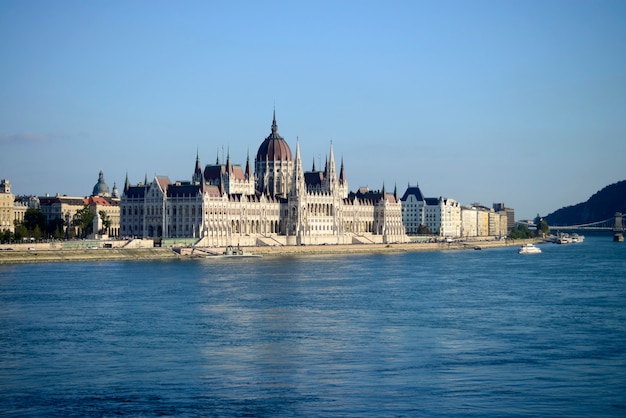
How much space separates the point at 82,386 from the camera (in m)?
28.4

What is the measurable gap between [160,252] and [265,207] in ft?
112

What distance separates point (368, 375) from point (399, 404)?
365 cm

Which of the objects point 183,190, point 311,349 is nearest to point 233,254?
point 183,190

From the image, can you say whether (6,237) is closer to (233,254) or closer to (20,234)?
(20,234)

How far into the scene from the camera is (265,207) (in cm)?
13250

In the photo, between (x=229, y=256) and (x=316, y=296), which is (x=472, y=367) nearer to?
(x=316, y=296)

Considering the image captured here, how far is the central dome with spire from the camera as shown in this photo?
474 feet

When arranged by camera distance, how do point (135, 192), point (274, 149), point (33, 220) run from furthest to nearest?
1. point (274, 149)
2. point (135, 192)
3. point (33, 220)

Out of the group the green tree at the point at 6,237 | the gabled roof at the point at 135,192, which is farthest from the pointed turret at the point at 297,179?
the green tree at the point at 6,237

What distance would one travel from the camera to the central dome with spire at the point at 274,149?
5684 inches

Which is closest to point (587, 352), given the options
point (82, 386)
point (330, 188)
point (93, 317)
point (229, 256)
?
point (82, 386)

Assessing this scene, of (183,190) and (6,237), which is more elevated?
(183,190)

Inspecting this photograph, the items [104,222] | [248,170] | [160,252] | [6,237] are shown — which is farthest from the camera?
[248,170]

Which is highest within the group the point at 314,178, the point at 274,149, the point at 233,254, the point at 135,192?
the point at 274,149
